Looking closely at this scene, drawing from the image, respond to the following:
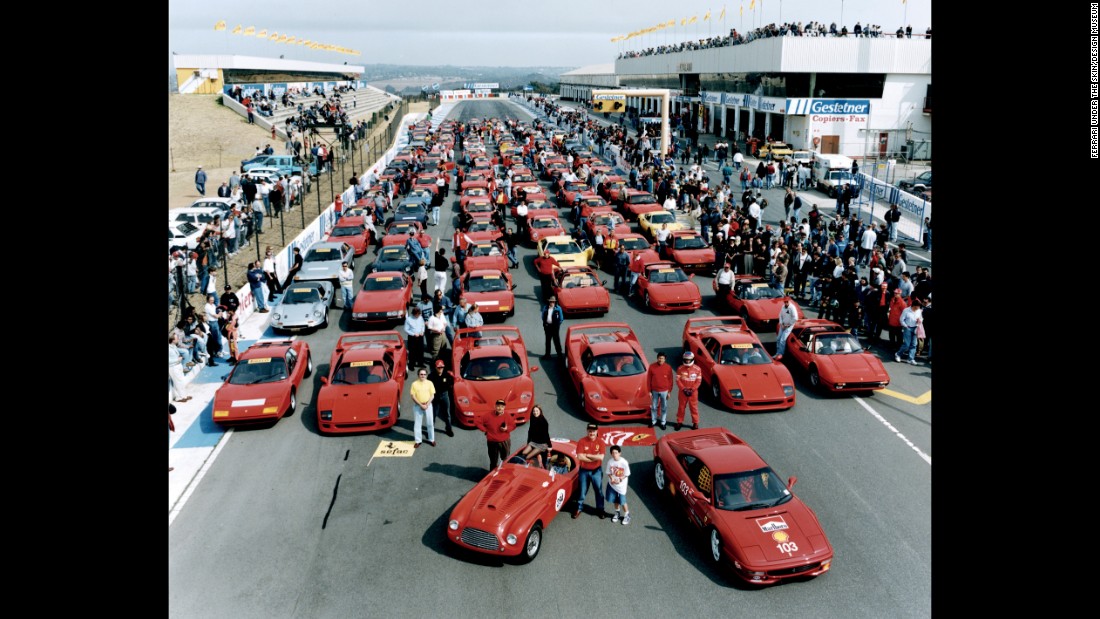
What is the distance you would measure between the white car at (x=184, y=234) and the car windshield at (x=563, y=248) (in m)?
11.3

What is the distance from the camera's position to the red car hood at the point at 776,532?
866 cm

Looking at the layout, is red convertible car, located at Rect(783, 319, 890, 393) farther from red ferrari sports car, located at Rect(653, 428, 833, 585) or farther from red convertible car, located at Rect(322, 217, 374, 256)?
red convertible car, located at Rect(322, 217, 374, 256)

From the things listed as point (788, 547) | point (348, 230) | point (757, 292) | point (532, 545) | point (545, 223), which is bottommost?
point (532, 545)

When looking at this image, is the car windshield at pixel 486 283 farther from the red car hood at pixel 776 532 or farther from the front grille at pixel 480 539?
the red car hood at pixel 776 532

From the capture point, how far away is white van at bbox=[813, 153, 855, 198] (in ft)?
123

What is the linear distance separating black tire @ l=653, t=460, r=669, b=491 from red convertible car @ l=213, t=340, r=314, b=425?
6612mm

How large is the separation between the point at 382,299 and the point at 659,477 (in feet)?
33.6

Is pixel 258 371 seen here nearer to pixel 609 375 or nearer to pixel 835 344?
pixel 609 375

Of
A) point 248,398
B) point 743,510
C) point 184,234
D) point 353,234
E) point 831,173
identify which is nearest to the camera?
point 743,510

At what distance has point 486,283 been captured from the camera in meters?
19.7

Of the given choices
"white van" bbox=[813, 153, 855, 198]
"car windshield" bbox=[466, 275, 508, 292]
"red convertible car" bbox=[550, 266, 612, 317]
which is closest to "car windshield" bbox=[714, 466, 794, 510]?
"red convertible car" bbox=[550, 266, 612, 317]

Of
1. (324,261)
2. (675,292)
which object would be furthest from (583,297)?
(324,261)
